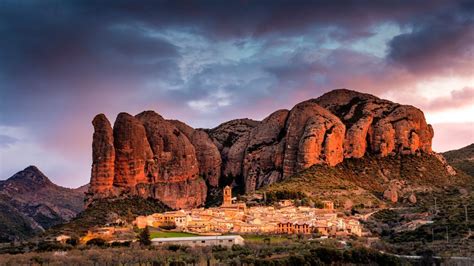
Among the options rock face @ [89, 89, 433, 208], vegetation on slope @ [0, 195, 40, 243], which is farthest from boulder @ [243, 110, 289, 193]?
vegetation on slope @ [0, 195, 40, 243]

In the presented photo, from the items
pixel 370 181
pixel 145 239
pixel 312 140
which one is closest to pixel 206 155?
pixel 312 140

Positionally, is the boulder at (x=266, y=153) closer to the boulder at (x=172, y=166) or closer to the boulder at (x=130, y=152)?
the boulder at (x=172, y=166)

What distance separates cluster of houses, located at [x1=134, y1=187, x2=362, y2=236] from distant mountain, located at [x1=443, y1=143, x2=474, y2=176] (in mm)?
40370

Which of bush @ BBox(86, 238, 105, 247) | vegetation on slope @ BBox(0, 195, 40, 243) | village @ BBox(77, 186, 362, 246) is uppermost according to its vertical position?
vegetation on slope @ BBox(0, 195, 40, 243)

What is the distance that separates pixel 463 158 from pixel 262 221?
6730cm

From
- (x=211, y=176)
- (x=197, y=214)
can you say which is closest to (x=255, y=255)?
(x=197, y=214)

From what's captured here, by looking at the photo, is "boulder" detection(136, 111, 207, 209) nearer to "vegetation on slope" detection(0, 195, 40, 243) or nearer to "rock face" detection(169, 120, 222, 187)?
"rock face" detection(169, 120, 222, 187)

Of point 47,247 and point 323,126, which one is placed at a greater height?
point 323,126

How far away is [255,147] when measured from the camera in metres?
145

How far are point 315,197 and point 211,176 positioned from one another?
4142cm

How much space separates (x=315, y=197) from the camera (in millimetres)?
112812

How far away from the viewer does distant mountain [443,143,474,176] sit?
137 metres

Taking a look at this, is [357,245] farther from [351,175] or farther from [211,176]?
[211,176]

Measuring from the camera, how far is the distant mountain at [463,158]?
137 meters
